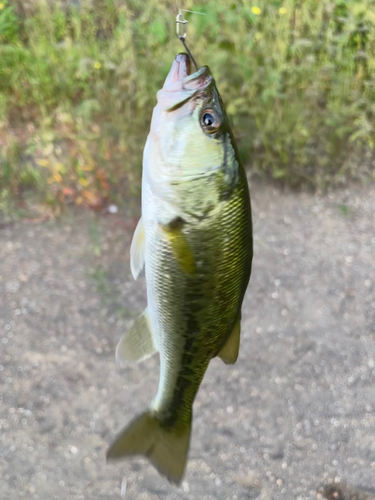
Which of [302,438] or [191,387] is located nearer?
[191,387]

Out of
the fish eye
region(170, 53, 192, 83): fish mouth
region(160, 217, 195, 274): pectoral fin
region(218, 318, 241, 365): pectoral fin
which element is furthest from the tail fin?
region(170, 53, 192, 83): fish mouth

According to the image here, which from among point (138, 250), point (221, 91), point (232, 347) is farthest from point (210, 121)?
point (221, 91)

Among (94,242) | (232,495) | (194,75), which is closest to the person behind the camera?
(194,75)

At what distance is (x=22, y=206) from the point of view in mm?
3582

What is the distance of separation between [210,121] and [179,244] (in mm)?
321

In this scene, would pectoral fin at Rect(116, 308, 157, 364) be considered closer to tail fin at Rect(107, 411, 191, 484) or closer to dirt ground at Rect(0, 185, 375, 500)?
tail fin at Rect(107, 411, 191, 484)

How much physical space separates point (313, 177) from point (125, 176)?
5.12ft

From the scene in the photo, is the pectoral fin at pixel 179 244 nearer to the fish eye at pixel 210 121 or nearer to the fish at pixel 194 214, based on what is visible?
the fish at pixel 194 214

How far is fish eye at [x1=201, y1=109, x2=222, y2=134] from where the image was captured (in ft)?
3.72

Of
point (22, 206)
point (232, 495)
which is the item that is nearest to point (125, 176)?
point (22, 206)

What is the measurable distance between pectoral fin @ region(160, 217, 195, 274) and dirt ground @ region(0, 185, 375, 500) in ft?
5.37

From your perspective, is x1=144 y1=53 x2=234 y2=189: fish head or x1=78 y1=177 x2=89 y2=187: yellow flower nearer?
x1=144 y1=53 x2=234 y2=189: fish head

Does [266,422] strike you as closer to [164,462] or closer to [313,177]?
[164,462]

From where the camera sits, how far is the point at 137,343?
1443 mm
